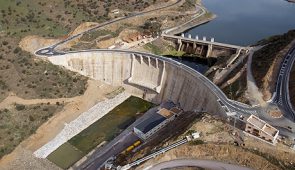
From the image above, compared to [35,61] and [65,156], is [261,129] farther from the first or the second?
[35,61]

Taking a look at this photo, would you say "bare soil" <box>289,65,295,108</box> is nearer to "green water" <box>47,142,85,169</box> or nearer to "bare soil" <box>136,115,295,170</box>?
"bare soil" <box>136,115,295,170</box>

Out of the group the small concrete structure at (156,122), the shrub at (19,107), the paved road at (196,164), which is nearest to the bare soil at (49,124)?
the shrub at (19,107)

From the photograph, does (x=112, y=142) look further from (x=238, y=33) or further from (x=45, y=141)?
(x=238, y=33)

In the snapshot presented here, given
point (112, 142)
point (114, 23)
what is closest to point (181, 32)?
point (114, 23)

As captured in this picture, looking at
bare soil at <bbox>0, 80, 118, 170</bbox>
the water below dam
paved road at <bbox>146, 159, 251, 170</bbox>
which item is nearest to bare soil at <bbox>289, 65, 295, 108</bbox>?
paved road at <bbox>146, 159, 251, 170</bbox>

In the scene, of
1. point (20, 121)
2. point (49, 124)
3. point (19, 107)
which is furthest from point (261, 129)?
point (19, 107)

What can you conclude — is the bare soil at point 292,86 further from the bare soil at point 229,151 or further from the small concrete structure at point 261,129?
the bare soil at point 229,151
